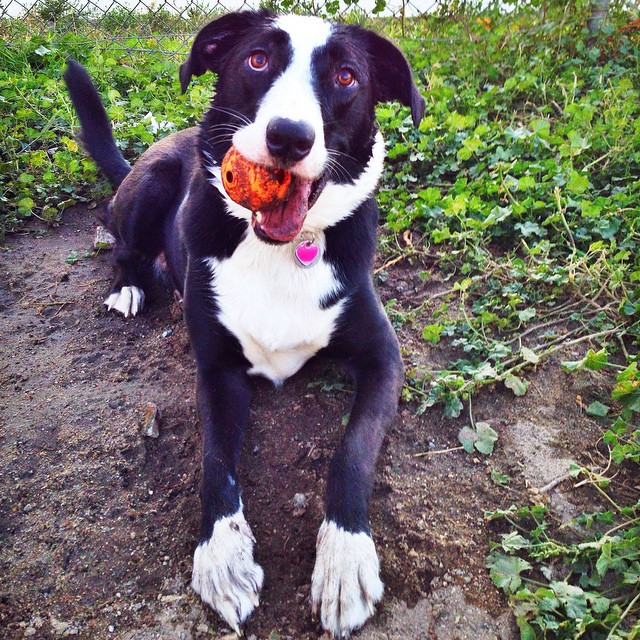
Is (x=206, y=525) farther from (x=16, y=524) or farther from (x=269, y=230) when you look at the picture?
(x=269, y=230)

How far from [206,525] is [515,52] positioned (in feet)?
13.0

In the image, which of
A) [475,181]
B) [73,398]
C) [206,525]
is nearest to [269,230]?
[206,525]

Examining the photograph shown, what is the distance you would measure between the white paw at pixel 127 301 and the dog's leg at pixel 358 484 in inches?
46.2

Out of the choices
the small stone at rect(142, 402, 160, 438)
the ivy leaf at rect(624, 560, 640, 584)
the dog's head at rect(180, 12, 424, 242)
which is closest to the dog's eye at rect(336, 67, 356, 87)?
the dog's head at rect(180, 12, 424, 242)

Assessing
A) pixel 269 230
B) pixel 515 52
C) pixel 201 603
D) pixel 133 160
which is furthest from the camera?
pixel 515 52

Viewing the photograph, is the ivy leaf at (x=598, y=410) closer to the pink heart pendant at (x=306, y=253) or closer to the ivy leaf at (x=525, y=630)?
the ivy leaf at (x=525, y=630)

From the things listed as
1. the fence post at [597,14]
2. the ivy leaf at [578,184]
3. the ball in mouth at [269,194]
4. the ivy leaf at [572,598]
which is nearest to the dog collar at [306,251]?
the ball in mouth at [269,194]

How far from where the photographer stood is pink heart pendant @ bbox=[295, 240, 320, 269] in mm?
2316

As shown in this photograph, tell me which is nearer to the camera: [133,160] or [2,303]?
[2,303]

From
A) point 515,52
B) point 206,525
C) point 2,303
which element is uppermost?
point 515,52

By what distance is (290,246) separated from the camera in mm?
2326

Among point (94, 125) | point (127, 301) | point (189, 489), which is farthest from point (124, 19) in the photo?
point (189, 489)

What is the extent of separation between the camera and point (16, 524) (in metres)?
2.00

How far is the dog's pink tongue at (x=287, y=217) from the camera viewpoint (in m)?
2.08
